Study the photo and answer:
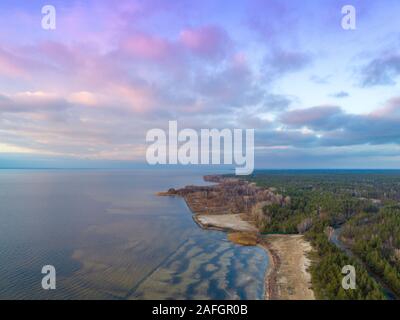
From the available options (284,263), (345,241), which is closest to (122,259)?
(284,263)

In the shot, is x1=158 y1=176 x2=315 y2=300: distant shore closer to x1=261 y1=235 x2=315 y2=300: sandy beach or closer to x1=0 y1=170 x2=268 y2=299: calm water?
x1=261 y1=235 x2=315 y2=300: sandy beach

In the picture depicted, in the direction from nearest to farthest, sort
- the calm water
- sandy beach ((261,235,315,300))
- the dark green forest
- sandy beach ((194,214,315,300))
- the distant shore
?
the dark green forest < sandy beach ((261,235,315,300)) < sandy beach ((194,214,315,300)) < the calm water < the distant shore

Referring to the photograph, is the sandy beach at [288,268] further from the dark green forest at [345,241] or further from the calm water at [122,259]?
the calm water at [122,259]

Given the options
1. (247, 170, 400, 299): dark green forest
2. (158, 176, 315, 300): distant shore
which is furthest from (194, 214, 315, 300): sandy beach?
(247, 170, 400, 299): dark green forest

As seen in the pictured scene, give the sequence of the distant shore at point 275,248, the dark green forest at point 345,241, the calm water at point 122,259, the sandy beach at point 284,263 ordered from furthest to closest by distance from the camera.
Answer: the distant shore at point 275,248
the calm water at point 122,259
the sandy beach at point 284,263
the dark green forest at point 345,241

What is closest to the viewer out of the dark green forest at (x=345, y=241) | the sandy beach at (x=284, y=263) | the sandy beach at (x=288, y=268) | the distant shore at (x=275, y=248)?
the dark green forest at (x=345, y=241)

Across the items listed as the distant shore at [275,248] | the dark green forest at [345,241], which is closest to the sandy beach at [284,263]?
the distant shore at [275,248]

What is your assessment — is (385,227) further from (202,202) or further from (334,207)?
(202,202)

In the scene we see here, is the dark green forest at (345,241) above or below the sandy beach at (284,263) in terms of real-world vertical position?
above
